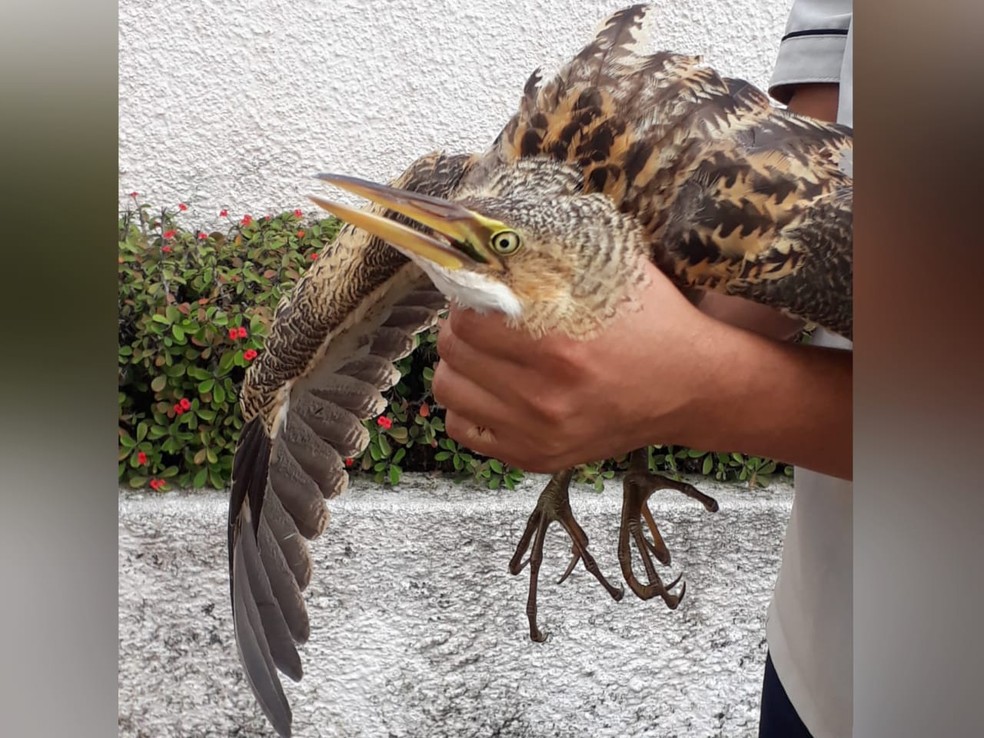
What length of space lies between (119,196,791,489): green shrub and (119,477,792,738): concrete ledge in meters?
0.08

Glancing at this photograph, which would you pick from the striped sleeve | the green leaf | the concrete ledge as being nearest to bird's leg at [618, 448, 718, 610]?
the concrete ledge

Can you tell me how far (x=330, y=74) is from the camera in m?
0.95

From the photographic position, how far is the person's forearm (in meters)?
0.55

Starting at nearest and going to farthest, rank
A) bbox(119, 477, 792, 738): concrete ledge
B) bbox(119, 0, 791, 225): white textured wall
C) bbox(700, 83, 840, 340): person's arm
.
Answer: bbox(700, 83, 840, 340): person's arm
bbox(119, 0, 791, 225): white textured wall
bbox(119, 477, 792, 738): concrete ledge

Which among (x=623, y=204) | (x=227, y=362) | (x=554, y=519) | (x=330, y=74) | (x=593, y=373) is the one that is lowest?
(x=554, y=519)

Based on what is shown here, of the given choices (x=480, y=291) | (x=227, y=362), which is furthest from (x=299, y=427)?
(x=480, y=291)

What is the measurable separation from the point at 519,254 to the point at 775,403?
20 centimetres

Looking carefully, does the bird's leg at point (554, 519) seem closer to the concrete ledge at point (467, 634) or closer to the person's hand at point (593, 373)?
the concrete ledge at point (467, 634)

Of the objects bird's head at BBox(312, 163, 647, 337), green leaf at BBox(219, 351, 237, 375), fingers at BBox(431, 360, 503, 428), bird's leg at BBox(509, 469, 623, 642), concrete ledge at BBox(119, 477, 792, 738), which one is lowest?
concrete ledge at BBox(119, 477, 792, 738)

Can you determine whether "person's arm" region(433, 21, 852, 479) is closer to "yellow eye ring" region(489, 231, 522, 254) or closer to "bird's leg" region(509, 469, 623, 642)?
"yellow eye ring" region(489, 231, 522, 254)
